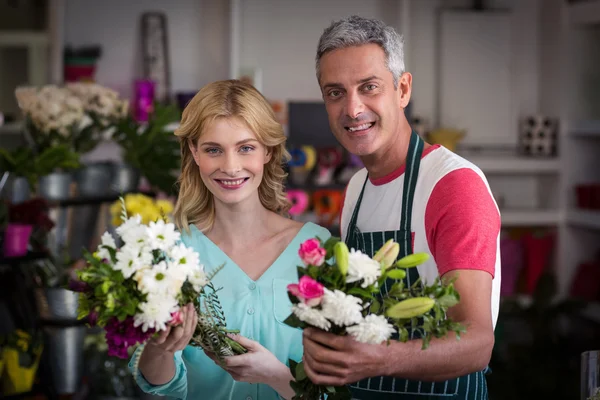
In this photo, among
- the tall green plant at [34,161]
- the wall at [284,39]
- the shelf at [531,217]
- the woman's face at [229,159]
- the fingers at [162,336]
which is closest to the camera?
the fingers at [162,336]

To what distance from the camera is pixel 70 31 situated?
5750 millimetres

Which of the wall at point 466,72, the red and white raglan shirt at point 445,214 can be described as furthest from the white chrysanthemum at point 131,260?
the wall at point 466,72

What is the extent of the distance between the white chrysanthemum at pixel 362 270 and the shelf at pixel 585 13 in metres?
4.29

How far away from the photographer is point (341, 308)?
4.64ft

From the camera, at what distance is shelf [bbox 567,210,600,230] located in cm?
528

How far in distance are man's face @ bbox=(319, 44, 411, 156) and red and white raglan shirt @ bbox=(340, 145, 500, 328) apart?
0.35 ft

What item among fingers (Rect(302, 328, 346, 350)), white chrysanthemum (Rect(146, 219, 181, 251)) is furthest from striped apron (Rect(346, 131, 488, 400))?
white chrysanthemum (Rect(146, 219, 181, 251))

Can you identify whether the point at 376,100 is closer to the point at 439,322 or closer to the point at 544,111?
the point at 439,322

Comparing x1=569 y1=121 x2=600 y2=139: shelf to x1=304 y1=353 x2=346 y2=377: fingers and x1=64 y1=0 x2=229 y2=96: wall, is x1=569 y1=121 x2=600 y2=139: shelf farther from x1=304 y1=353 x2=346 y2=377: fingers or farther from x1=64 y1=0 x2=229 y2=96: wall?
x1=304 y1=353 x2=346 y2=377: fingers

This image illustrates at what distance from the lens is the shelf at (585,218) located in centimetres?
528

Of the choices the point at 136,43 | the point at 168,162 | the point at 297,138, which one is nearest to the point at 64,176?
the point at 168,162

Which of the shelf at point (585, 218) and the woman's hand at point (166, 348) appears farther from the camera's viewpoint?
the shelf at point (585, 218)

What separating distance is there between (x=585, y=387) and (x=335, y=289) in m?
0.60

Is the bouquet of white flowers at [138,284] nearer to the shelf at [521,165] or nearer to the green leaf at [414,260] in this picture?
the green leaf at [414,260]
